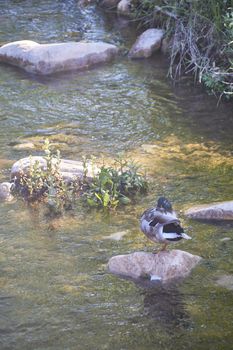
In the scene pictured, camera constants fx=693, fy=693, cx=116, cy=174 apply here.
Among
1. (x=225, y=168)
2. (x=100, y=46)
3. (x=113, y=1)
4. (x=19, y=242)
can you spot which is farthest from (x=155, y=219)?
(x=113, y=1)

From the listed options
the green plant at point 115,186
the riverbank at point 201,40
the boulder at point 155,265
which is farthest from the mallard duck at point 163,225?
the riverbank at point 201,40

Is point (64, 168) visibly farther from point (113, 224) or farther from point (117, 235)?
point (117, 235)

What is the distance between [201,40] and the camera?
376 inches

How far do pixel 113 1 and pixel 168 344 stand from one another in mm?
10235

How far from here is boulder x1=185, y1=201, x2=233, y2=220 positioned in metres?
5.91

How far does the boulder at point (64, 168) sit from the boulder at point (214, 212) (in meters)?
1.12

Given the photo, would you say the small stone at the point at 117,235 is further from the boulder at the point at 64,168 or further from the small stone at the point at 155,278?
the boulder at the point at 64,168

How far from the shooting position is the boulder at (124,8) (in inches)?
503

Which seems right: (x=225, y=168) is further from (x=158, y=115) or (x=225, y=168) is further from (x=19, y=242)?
(x=19, y=242)

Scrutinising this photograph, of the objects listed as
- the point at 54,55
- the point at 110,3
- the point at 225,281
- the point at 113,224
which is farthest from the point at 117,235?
the point at 110,3

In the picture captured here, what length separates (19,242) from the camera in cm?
567

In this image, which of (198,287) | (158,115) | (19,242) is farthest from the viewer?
(158,115)

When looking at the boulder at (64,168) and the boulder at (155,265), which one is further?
the boulder at (64,168)

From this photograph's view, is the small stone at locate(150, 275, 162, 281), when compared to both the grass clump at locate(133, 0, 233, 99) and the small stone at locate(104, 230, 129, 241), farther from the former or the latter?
the grass clump at locate(133, 0, 233, 99)
